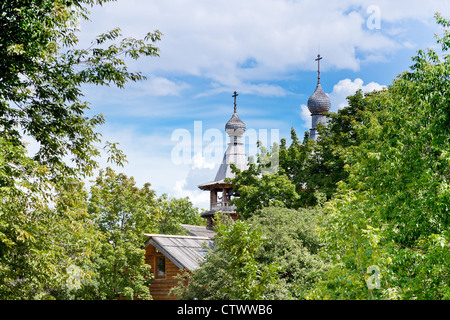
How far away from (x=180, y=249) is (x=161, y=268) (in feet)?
8.83

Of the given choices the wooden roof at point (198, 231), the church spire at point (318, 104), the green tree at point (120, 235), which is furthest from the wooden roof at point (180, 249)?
the church spire at point (318, 104)

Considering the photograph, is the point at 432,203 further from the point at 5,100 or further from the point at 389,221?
the point at 5,100

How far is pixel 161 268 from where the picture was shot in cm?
2880

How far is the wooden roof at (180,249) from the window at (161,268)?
155 centimetres

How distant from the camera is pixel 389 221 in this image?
40.0ft

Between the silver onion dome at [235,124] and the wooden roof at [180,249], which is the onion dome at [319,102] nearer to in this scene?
the silver onion dome at [235,124]

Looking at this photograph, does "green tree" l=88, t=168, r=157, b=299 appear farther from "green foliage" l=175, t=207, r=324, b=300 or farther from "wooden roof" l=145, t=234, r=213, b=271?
"green foliage" l=175, t=207, r=324, b=300

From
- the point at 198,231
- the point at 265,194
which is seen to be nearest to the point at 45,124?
the point at 265,194

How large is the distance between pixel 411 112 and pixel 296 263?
28.5 feet

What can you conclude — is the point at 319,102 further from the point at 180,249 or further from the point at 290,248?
the point at 290,248

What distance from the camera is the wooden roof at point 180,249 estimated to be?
2516cm

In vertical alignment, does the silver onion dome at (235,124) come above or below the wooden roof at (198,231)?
above

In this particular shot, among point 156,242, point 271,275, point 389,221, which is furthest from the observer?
point 156,242
